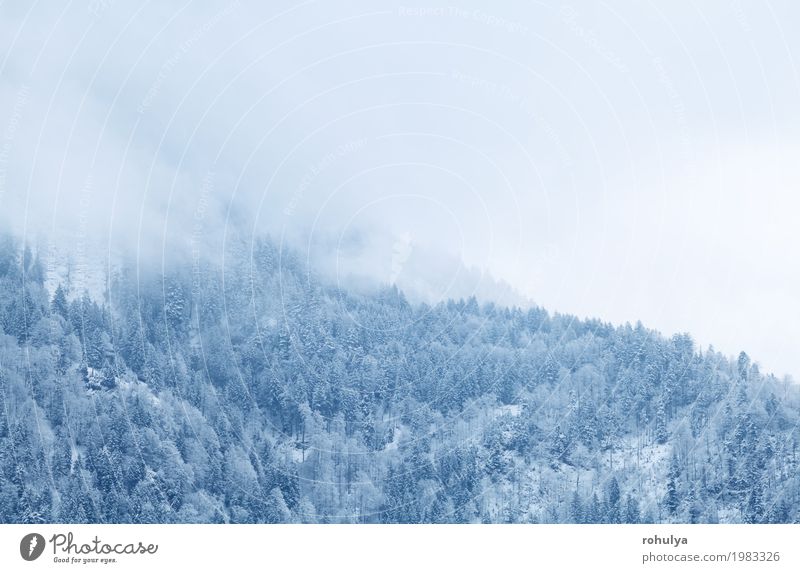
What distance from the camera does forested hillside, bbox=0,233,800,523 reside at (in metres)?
123

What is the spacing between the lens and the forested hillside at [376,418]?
404 ft

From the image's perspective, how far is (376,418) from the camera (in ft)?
454
